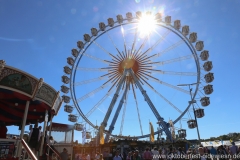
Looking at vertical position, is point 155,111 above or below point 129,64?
below

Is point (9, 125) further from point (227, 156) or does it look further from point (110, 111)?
point (227, 156)

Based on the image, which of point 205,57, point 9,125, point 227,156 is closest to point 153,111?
point 205,57

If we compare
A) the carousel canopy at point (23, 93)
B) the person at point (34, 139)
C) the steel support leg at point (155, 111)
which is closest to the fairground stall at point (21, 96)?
the carousel canopy at point (23, 93)

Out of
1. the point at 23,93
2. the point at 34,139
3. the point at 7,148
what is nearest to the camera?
the point at 7,148

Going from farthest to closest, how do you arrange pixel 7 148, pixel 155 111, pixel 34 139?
1. pixel 155 111
2. pixel 34 139
3. pixel 7 148

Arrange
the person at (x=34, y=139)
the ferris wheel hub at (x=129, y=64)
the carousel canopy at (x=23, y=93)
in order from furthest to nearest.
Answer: the ferris wheel hub at (x=129, y=64)
the person at (x=34, y=139)
the carousel canopy at (x=23, y=93)

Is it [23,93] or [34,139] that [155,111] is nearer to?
[34,139]

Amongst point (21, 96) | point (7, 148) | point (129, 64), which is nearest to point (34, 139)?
point (7, 148)

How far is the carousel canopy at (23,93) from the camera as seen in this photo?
6.21m

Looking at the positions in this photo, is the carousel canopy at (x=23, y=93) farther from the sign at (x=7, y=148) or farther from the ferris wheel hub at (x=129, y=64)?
the ferris wheel hub at (x=129, y=64)

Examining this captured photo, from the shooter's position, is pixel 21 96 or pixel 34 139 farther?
pixel 34 139

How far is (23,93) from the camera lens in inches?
263

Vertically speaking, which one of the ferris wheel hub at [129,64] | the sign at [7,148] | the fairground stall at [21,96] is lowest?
the sign at [7,148]

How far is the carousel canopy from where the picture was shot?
6207mm
